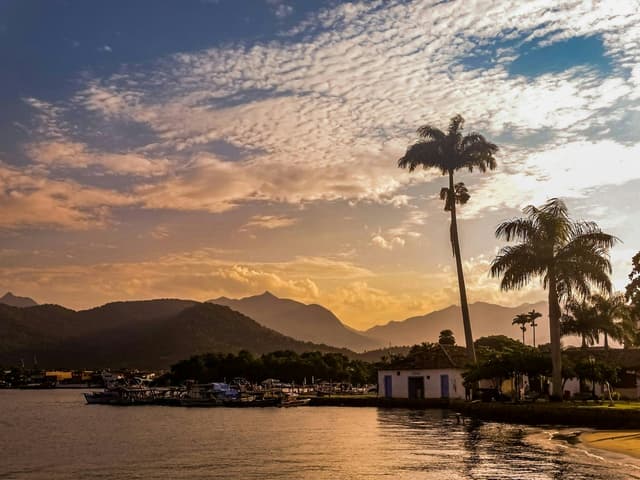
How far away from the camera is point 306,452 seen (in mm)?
51156

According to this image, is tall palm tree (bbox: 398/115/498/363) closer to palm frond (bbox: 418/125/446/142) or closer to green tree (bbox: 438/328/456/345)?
palm frond (bbox: 418/125/446/142)

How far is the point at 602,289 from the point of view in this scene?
2498 inches

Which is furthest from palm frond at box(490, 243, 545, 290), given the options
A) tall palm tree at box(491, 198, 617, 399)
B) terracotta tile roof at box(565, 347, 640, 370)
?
terracotta tile roof at box(565, 347, 640, 370)

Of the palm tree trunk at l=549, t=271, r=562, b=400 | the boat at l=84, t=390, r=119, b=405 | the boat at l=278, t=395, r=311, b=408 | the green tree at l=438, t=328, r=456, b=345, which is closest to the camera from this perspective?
the palm tree trunk at l=549, t=271, r=562, b=400

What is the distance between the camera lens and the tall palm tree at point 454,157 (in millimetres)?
83812

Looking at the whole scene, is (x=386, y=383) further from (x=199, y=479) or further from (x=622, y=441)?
(x=199, y=479)

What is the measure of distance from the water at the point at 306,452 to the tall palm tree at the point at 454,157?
17553 mm

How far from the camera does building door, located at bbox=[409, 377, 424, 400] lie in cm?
9694

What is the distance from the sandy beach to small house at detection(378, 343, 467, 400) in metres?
36.9

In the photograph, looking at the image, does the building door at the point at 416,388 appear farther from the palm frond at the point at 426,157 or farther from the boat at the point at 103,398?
the boat at the point at 103,398

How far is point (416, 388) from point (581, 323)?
72.4 ft

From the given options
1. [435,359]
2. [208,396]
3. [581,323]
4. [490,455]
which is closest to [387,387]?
[435,359]

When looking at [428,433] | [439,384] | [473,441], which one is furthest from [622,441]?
[439,384]

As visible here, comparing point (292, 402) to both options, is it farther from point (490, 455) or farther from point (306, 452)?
point (490, 455)
